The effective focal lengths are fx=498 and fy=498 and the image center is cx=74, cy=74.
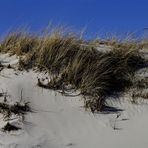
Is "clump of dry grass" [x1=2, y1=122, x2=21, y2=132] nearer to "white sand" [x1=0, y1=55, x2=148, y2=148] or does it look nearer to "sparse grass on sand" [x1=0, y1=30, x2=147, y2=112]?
"white sand" [x1=0, y1=55, x2=148, y2=148]

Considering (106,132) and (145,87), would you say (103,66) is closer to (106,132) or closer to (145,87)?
(145,87)

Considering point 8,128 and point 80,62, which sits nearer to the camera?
point 8,128

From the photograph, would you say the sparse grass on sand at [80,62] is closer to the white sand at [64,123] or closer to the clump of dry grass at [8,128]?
the white sand at [64,123]

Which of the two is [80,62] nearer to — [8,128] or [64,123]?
[64,123]

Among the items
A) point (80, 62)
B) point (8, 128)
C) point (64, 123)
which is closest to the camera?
→ point (8, 128)

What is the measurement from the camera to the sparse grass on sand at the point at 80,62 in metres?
7.27

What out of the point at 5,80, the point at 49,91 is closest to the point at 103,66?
the point at 49,91

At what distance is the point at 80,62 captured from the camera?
7441 millimetres

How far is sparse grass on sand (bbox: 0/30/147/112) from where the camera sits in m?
7.27

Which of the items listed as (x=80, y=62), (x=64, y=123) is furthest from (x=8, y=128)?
(x=80, y=62)

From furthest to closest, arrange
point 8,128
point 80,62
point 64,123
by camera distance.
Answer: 1. point 80,62
2. point 64,123
3. point 8,128

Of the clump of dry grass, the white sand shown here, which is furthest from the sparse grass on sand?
the clump of dry grass

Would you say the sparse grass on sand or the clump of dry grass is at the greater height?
the sparse grass on sand

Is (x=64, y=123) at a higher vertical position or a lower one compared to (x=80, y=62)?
lower
